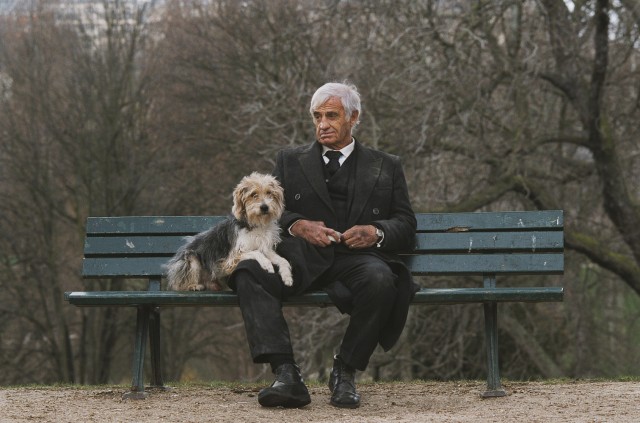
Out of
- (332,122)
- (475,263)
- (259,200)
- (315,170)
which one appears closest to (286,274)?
(259,200)

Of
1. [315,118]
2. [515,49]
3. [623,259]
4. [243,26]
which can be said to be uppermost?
[243,26]

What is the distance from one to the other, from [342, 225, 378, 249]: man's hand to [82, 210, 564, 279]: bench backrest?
2.33 feet

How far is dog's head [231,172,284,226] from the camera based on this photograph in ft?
22.7

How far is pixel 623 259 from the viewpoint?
14.5 metres

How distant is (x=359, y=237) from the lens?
6.93 meters

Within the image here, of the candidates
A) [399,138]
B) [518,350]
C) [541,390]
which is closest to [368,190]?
[541,390]

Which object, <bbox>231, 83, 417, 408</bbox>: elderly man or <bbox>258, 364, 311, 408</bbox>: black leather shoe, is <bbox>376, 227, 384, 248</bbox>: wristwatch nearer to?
<bbox>231, 83, 417, 408</bbox>: elderly man

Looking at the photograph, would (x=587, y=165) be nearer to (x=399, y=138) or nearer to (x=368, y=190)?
(x=399, y=138)

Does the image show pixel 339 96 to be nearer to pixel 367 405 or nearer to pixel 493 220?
pixel 493 220

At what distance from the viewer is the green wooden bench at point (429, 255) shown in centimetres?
703

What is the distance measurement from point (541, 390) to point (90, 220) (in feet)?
9.92

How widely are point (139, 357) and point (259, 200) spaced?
Answer: 120 centimetres

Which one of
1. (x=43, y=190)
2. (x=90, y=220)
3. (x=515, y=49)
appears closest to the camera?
(x=90, y=220)

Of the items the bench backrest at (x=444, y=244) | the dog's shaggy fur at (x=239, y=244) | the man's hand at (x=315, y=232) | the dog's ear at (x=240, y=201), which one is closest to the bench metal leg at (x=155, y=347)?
the bench backrest at (x=444, y=244)
